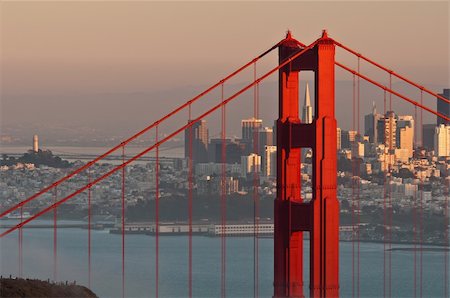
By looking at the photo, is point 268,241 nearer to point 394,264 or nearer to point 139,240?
point 139,240

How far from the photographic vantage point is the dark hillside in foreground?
1377 inches

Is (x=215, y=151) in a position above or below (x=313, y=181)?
above

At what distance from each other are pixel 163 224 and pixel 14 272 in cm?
4346

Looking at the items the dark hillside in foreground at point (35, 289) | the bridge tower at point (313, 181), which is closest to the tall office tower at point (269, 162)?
the bridge tower at point (313, 181)

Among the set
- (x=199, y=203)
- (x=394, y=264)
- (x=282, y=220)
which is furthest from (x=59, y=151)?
(x=282, y=220)

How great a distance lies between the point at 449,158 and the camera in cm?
13050

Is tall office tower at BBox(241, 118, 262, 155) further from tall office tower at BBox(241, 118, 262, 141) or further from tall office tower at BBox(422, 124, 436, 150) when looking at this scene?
tall office tower at BBox(422, 124, 436, 150)

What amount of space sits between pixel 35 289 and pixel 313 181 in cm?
603

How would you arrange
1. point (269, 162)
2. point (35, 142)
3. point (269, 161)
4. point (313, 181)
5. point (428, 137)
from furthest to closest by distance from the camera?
point (35, 142)
point (428, 137)
point (269, 161)
point (269, 162)
point (313, 181)

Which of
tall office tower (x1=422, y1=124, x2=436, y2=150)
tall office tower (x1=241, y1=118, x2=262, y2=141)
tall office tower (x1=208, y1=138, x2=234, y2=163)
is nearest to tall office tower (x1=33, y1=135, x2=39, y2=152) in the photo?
tall office tower (x1=208, y1=138, x2=234, y2=163)

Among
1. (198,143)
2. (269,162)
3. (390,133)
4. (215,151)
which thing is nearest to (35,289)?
(269,162)

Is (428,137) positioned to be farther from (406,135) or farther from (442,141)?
(442,141)

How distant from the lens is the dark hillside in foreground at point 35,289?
35.0 meters

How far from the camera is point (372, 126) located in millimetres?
140000
